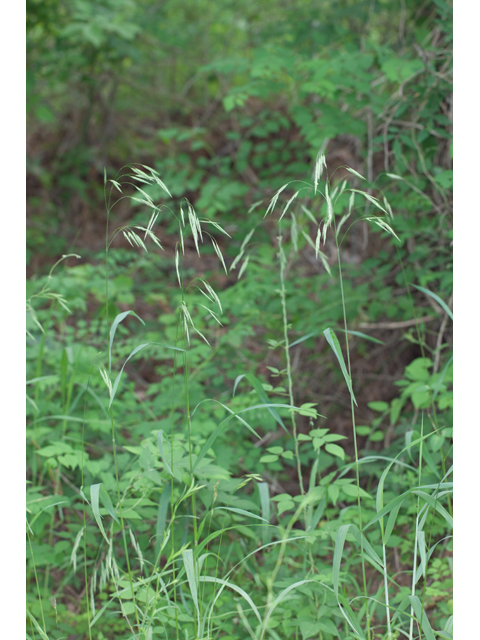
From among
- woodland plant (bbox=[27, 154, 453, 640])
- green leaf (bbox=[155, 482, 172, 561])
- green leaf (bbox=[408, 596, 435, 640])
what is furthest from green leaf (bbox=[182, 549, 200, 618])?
green leaf (bbox=[408, 596, 435, 640])

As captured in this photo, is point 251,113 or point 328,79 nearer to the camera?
point 328,79

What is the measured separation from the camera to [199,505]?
5.75 feet

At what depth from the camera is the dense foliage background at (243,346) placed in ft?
4.38

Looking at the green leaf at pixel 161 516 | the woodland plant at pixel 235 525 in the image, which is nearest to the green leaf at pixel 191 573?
the woodland plant at pixel 235 525

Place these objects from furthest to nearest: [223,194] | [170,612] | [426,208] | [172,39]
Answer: [172,39] < [223,194] < [426,208] < [170,612]

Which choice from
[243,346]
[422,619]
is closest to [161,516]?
[422,619]

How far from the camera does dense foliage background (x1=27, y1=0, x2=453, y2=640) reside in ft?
4.38

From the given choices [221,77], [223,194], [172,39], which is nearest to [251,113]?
[221,77]

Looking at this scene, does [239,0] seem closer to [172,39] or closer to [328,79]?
[172,39]

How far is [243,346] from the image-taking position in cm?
301

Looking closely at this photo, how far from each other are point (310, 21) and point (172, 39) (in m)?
1.44

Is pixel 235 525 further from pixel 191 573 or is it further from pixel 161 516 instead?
pixel 191 573

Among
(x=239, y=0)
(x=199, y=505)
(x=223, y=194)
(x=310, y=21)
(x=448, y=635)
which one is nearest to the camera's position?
(x=448, y=635)

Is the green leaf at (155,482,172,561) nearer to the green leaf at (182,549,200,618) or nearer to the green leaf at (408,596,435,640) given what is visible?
the green leaf at (182,549,200,618)
